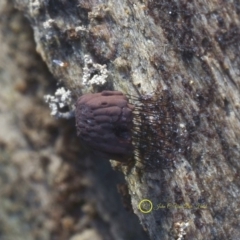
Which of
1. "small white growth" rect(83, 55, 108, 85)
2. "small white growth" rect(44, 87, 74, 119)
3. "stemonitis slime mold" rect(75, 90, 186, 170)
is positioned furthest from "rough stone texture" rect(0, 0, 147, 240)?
"stemonitis slime mold" rect(75, 90, 186, 170)

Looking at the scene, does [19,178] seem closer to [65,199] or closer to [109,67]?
[65,199]

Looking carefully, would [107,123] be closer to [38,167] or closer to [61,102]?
[61,102]

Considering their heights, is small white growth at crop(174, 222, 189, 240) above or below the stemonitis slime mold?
below

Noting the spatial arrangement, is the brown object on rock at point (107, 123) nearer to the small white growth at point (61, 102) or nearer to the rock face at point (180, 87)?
the rock face at point (180, 87)

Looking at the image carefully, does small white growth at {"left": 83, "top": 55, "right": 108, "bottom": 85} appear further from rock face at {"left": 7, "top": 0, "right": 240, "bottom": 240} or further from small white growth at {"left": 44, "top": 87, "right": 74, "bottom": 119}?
small white growth at {"left": 44, "top": 87, "right": 74, "bottom": 119}

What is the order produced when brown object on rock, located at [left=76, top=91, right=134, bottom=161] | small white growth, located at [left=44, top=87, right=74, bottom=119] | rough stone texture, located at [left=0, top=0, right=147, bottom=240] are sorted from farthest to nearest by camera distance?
rough stone texture, located at [left=0, top=0, right=147, bottom=240]
small white growth, located at [left=44, top=87, right=74, bottom=119]
brown object on rock, located at [left=76, top=91, right=134, bottom=161]

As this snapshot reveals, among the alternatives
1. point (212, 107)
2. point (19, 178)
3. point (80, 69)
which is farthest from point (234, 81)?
point (19, 178)

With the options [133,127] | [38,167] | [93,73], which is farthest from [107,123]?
[38,167]
